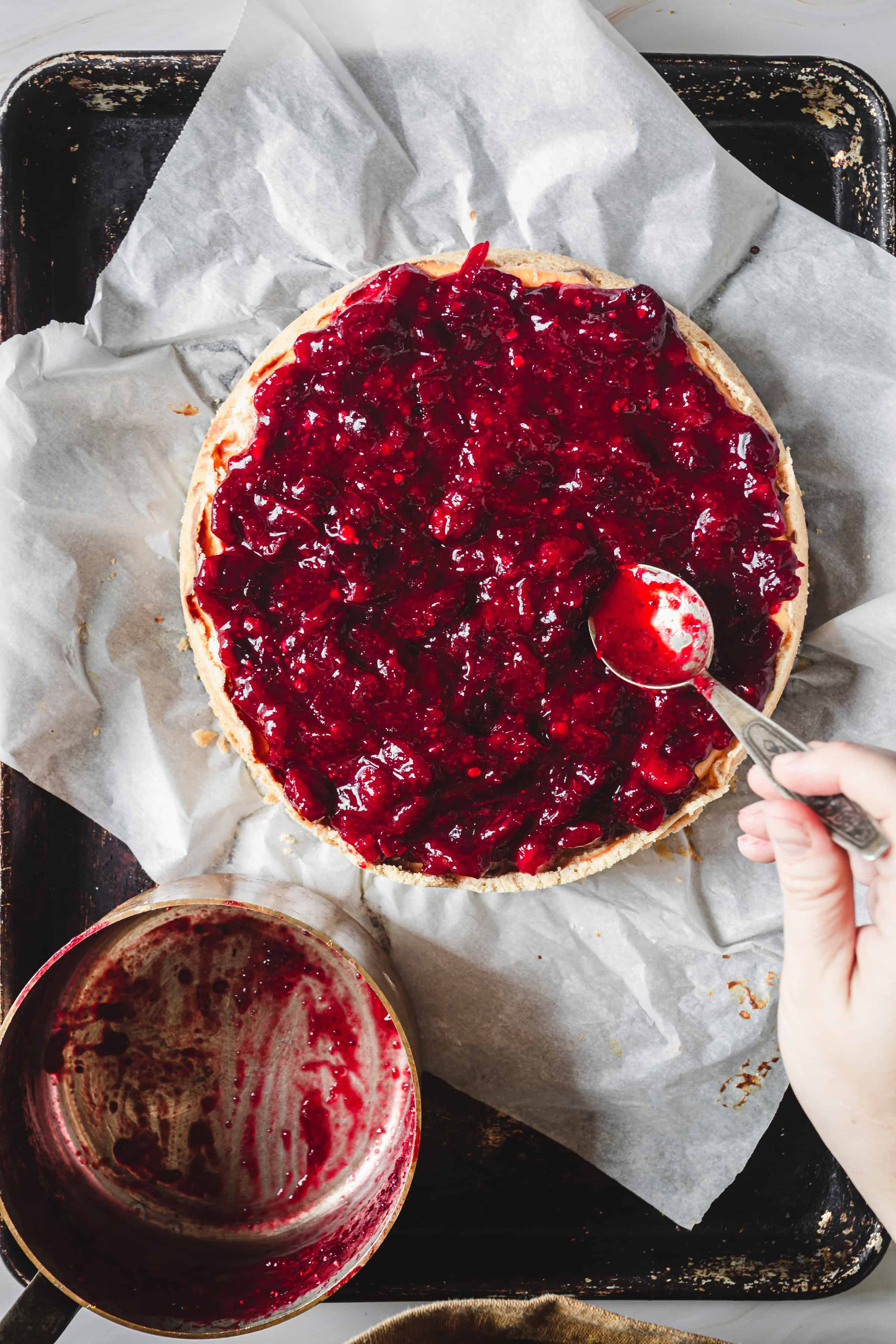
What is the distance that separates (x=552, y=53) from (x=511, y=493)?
3.84ft

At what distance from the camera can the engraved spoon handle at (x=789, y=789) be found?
1601mm

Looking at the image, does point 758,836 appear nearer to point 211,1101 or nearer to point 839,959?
point 839,959

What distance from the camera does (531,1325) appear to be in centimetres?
226

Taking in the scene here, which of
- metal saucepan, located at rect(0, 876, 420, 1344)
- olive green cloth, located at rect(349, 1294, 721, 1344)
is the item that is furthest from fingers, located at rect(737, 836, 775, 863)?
olive green cloth, located at rect(349, 1294, 721, 1344)

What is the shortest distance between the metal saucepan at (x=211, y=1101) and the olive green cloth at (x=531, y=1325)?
29cm

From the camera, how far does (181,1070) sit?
2.39 metres

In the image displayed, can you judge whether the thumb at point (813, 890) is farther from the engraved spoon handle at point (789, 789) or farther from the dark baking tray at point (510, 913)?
the dark baking tray at point (510, 913)

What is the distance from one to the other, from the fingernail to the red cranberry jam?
0.57 m

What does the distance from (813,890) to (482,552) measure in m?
0.99

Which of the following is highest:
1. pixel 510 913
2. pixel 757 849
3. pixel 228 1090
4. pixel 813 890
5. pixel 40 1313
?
pixel 813 890

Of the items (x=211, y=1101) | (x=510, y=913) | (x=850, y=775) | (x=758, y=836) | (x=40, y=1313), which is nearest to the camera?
(x=850, y=775)

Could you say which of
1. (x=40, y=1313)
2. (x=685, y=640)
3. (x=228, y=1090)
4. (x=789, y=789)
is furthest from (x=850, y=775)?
(x=40, y=1313)

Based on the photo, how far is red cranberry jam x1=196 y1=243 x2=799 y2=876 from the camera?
217 cm

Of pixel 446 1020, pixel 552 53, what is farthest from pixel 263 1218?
pixel 552 53
